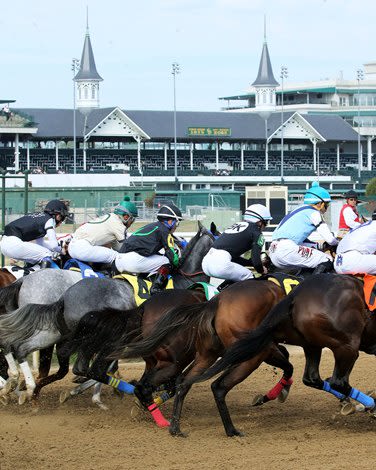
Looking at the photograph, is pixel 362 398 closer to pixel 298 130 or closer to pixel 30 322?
pixel 30 322

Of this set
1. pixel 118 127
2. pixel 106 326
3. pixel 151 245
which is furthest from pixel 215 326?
pixel 118 127

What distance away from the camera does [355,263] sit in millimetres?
7488

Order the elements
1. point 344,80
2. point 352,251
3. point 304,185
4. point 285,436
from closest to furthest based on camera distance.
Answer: point 285,436
point 352,251
point 304,185
point 344,80

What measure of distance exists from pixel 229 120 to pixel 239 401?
55.6 m

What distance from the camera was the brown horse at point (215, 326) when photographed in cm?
702

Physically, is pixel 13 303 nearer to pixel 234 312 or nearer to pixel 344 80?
pixel 234 312

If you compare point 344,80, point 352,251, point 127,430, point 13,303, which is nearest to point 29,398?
point 13,303

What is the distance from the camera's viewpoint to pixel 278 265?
857cm

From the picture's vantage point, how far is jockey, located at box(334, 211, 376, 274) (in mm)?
7441

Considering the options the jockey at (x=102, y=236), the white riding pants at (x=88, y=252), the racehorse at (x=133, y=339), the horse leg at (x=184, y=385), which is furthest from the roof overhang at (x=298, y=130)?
the horse leg at (x=184, y=385)

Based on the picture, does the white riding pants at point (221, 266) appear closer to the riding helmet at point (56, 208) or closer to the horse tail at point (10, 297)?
the horse tail at point (10, 297)

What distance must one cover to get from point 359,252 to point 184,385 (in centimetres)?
181

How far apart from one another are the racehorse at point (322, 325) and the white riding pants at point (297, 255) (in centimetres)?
127

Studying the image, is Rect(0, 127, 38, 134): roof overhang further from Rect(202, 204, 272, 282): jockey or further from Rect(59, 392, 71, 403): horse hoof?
Rect(202, 204, 272, 282): jockey
